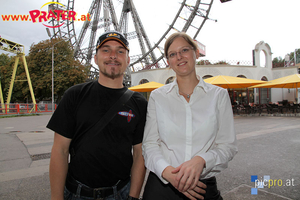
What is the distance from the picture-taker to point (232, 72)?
18.2 meters

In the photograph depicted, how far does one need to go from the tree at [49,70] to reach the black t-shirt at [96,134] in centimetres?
2511

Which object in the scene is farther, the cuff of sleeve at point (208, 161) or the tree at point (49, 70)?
the tree at point (49, 70)

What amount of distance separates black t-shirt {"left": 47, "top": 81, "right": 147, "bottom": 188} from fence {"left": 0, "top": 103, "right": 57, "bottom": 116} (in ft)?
66.3

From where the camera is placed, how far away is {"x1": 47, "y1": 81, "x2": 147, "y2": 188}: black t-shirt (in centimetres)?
135

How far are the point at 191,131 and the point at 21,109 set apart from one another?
22.2 metres

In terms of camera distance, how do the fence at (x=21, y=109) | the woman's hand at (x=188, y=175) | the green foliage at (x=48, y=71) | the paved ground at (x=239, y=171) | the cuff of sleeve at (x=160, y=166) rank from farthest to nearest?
the green foliage at (x=48, y=71) < the fence at (x=21, y=109) < the paved ground at (x=239, y=171) < the cuff of sleeve at (x=160, y=166) < the woman's hand at (x=188, y=175)

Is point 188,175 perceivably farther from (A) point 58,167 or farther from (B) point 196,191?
(A) point 58,167

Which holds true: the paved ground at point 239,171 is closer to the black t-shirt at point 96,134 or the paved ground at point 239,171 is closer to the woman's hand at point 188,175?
the woman's hand at point 188,175

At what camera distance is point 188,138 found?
1297 millimetres

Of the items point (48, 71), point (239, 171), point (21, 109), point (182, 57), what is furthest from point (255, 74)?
point (48, 71)

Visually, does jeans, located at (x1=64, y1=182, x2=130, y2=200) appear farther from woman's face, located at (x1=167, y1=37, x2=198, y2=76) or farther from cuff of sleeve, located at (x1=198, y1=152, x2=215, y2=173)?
woman's face, located at (x1=167, y1=37, x2=198, y2=76)

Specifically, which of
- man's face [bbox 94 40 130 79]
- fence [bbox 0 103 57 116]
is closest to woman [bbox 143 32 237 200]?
man's face [bbox 94 40 130 79]

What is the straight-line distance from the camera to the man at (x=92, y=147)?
1.34 metres

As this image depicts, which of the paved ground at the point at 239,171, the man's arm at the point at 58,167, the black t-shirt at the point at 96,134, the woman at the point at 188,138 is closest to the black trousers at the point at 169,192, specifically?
the woman at the point at 188,138
